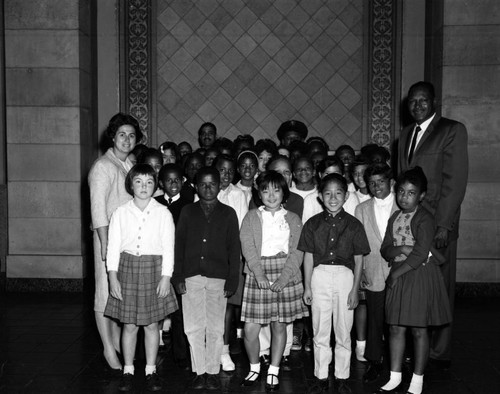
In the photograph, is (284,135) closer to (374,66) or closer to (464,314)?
(374,66)

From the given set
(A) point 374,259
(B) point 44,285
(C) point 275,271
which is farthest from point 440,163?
(B) point 44,285

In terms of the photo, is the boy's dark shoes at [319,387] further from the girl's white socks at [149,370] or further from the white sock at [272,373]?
the girl's white socks at [149,370]

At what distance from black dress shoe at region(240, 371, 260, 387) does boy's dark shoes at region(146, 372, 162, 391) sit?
606 mm

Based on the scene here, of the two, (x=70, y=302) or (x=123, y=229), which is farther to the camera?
(x=70, y=302)

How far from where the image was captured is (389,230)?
4.46 meters

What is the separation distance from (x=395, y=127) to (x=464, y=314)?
3041 millimetres

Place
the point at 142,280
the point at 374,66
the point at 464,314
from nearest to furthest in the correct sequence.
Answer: the point at 142,280
the point at 464,314
the point at 374,66

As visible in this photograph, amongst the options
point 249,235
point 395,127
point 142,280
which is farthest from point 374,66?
point 142,280

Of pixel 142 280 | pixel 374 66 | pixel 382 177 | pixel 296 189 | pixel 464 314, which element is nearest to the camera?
pixel 142 280

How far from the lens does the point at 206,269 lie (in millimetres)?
4500

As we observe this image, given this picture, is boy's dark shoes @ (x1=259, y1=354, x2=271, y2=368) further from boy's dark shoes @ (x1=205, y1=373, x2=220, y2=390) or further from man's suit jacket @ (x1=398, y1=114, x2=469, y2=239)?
man's suit jacket @ (x1=398, y1=114, x2=469, y2=239)

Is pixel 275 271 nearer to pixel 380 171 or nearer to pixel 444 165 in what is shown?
pixel 380 171

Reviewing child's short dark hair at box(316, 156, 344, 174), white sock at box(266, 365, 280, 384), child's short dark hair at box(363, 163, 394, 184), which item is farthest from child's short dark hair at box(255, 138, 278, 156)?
white sock at box(266, 365, 280, 384)

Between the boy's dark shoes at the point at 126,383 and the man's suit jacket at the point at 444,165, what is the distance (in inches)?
100
